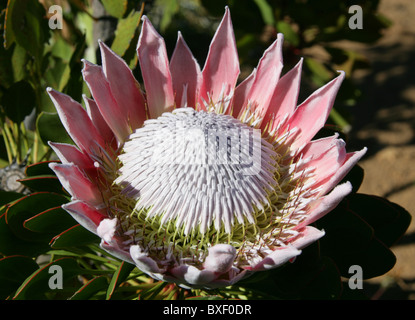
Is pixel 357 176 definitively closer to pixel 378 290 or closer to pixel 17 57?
pixel 17 57

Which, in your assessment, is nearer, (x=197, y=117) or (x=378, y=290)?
(x=197, y=117)

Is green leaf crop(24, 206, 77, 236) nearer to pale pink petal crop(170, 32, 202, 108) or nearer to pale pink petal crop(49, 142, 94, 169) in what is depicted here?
pale pink petal crop(49, 142, 94, 169)

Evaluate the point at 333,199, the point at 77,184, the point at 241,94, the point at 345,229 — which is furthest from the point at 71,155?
the point at 345,229

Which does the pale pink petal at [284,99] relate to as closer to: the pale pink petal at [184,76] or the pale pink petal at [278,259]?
the pale pink petal at [184,76]

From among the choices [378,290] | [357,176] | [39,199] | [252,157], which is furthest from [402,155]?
[39,199]

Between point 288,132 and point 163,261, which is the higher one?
point 288,132

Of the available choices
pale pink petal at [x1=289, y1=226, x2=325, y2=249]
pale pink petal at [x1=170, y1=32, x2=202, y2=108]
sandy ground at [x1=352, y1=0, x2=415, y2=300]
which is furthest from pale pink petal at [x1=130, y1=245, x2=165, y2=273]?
sandy ground at [x1=352, y1=0, x2=415, y2=300]
